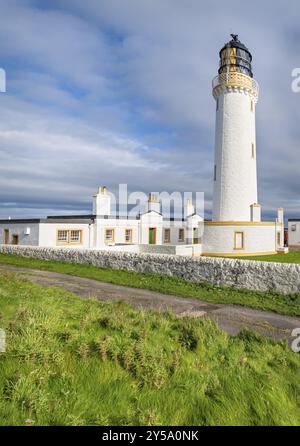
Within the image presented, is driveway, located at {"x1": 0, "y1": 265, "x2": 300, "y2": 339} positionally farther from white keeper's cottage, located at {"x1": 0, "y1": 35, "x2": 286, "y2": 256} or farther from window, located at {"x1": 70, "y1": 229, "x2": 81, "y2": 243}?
white keeper's cottage, located at {"x1": 0, "y1": 35, "x2": 286, "y2": 256}

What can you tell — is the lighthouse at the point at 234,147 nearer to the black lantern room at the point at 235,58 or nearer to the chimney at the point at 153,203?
the black lantern room at the point at 235,58

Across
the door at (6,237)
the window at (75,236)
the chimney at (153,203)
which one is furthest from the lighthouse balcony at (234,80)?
the door at (6,237)

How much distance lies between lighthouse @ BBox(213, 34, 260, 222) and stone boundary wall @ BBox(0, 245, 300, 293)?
458 inches

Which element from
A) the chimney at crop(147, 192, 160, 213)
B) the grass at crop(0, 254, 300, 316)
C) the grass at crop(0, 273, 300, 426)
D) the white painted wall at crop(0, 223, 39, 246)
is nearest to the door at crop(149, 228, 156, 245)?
the chimney at crop(147, 192, 160, 213)

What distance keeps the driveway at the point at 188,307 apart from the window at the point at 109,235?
11568mm

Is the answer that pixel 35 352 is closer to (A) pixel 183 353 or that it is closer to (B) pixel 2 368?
(B) pixel 2 368

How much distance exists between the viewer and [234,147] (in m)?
25.0

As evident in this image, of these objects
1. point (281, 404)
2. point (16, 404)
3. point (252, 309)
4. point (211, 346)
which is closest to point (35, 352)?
point (16, 404)

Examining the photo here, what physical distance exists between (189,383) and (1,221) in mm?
23571

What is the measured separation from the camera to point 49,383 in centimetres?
445

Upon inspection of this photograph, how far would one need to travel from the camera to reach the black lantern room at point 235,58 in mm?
25484

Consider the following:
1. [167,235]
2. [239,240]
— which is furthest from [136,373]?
[167,235]
